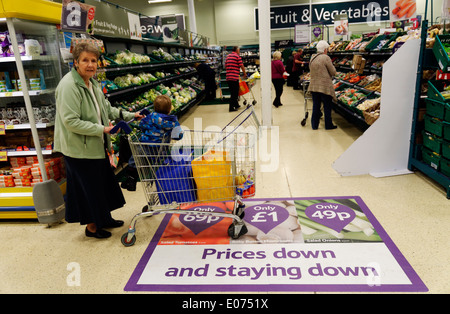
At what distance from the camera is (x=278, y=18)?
20.8 meters

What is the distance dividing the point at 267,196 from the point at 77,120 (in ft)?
7.12

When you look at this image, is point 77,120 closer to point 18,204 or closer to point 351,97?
point 18,204

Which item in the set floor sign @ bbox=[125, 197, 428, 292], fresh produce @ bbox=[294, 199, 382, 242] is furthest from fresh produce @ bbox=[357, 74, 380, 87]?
fresh produce @ bbox=[294, 199, 382, 242]

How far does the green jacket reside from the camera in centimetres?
265

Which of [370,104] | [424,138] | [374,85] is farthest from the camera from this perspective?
[374,85]

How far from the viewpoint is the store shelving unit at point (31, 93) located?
326 cm

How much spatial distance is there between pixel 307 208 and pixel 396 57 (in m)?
2.12

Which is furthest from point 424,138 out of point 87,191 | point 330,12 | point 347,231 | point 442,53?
point 330,12

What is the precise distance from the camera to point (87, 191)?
2.92m

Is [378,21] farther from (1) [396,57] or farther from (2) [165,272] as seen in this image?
(2) [165,272]

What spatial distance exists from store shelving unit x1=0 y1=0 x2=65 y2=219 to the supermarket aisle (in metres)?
0.29

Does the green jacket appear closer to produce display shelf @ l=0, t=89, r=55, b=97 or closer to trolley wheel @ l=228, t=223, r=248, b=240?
produce display shelf @ l=0, t=89, r=55, b=97

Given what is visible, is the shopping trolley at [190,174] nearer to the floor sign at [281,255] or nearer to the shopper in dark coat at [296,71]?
the floor sign at [281,255]
